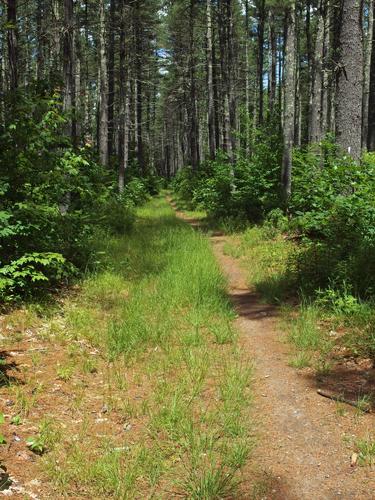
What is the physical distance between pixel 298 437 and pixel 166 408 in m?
1.17

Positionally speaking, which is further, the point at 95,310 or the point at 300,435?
the point at 95,310

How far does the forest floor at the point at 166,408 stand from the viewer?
3227mm

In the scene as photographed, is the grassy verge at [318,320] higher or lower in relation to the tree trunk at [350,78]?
lower

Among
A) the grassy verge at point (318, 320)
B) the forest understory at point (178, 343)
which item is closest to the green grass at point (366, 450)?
the forest understory at point (178, 343)

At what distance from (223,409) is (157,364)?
111 centimetres

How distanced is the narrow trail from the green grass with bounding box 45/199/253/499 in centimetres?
19

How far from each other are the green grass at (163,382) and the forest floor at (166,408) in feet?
0.05

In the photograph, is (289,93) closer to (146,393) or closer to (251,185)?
(251,185)

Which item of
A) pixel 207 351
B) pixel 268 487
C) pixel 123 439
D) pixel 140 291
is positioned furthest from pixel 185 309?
pixel 268 487

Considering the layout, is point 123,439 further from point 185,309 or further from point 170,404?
point 185,309

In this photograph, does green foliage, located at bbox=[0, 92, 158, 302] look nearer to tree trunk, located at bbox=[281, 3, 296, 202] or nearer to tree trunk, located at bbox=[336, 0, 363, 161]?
tree trunk, located at bbox=[336, 0, 363, 161]

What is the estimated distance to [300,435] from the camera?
12.6 feet

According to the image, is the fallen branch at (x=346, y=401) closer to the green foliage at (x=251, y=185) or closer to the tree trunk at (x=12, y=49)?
the tree trunk at (x=12, y=49)

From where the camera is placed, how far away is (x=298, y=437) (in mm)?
3803
